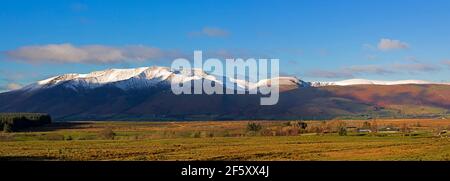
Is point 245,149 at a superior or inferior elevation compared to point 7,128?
inferior

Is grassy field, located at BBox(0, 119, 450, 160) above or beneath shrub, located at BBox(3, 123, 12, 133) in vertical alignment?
beneath

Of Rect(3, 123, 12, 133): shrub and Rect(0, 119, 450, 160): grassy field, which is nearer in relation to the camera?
Rect(0, 119, 450, 160): grassy field

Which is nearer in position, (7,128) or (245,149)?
(245,149)

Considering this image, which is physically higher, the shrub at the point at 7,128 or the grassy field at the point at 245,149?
the shrub at the point at 7,128

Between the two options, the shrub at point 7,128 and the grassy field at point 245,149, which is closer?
the grassy field at point 245,149
